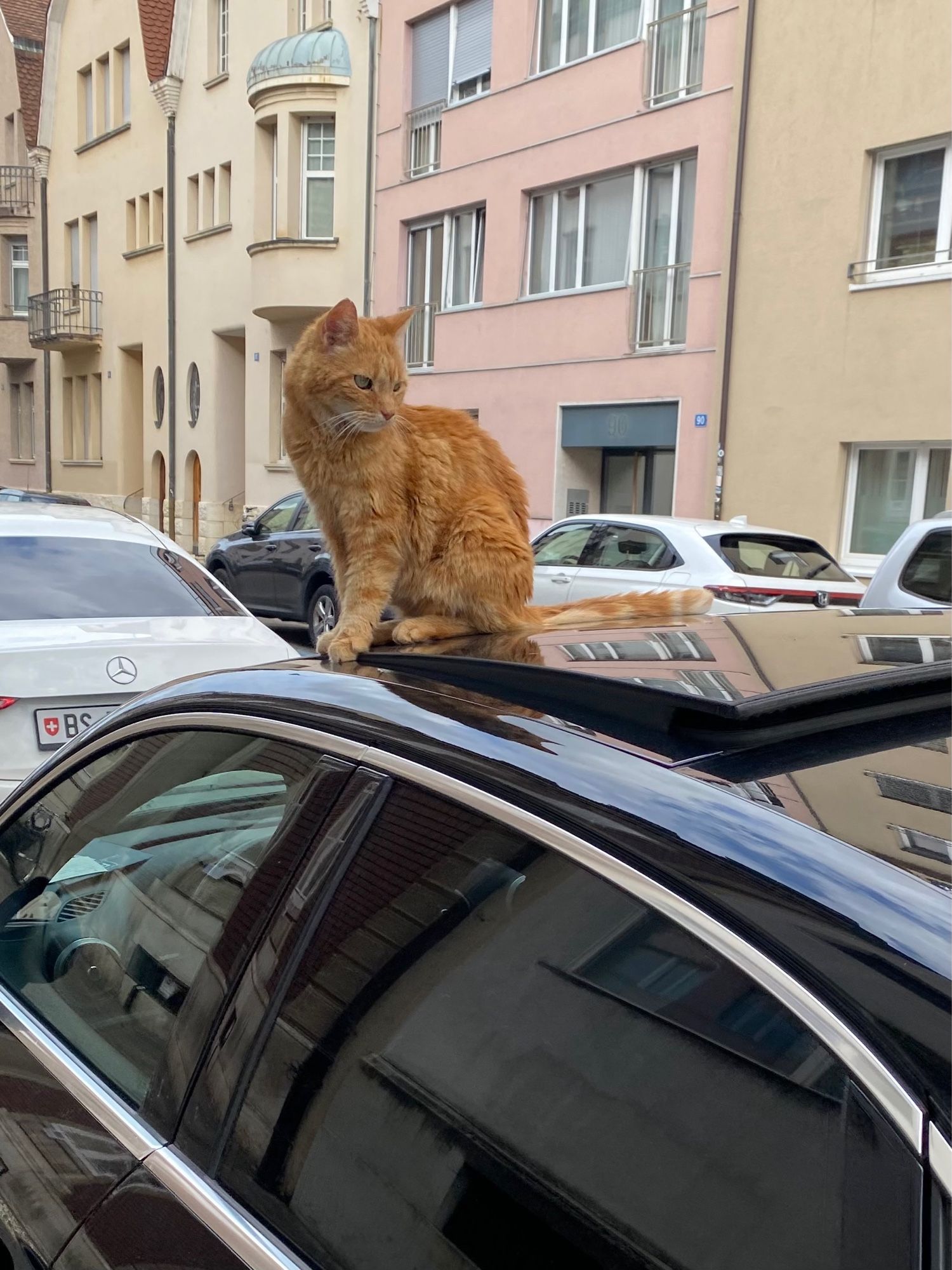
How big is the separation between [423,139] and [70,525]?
52.6 ft

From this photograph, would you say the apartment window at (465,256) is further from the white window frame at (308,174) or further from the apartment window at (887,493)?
the apartment window at (887,493)

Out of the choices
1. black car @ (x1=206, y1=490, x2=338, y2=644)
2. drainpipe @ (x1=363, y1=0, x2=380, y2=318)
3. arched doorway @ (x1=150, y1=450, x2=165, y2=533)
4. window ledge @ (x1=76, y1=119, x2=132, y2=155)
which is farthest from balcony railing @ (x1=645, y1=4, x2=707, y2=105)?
window ledge @ (x1=76, y1=119, x2=132, y2=155)

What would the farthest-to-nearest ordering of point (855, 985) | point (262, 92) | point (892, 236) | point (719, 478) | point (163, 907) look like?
point (262, 92), point (719, 478), point (892, 236), point (163, 907), point (855, 985)

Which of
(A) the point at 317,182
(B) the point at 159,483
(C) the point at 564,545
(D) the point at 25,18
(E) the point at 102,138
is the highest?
(D) the point at 25,18

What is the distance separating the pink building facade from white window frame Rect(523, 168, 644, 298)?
0.03 m

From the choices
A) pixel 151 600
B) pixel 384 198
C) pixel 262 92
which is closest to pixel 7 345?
pixel 262 92

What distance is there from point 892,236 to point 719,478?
347 centimetres

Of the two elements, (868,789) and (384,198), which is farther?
(384,198)

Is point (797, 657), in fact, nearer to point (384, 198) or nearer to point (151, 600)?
point (151, 600)

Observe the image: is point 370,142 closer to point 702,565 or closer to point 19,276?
point 702,565

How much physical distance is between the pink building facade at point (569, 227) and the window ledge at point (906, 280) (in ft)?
6.85

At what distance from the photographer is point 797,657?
1.64m

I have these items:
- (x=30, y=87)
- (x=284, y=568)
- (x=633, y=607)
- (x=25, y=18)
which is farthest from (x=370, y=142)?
(x=25, y=18)

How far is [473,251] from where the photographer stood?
18750mm
